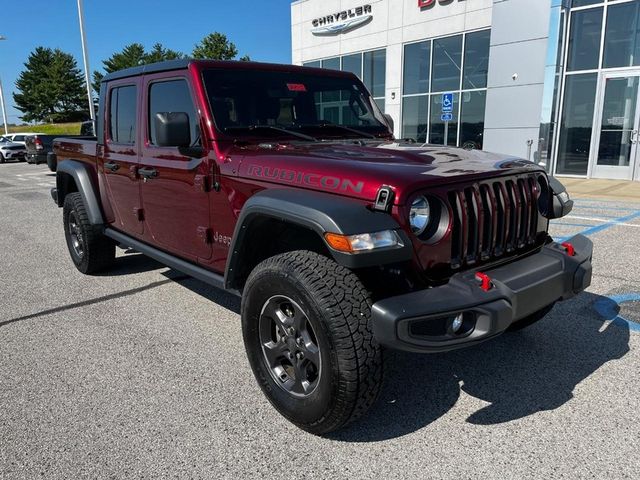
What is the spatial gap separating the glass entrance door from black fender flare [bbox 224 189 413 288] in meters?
13.6

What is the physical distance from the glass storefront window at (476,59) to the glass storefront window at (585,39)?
2507 mm

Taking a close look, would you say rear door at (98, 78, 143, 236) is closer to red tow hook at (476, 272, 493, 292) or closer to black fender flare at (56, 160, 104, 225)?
black fender flare at (56, 160, 104, 225)

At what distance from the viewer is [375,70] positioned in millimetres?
19406

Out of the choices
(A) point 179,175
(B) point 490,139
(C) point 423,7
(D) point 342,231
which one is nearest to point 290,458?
(D) point 342,231

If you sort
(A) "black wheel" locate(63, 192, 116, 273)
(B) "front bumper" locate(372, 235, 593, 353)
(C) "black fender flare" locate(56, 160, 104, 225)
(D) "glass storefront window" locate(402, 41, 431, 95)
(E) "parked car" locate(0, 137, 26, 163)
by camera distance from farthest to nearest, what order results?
(E) "parked car" locate(0, 137, 26, 163), (D) "glass storefront window" locate(402, 41, 431, 95), (A) "black wheel" locate(63, 192, 116, 273), (C) "black fender flare" locate(56, 160, 104, 225), (B) "front bumper" locate(372, 235, 593, 353)

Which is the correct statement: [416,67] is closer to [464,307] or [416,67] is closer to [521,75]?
[521,75]

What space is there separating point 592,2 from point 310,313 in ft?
48.7

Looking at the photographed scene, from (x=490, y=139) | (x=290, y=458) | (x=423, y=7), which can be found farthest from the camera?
(x=423, y=7)

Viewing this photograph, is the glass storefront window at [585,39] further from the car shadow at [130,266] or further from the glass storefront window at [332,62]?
the car shadow at [130,266]

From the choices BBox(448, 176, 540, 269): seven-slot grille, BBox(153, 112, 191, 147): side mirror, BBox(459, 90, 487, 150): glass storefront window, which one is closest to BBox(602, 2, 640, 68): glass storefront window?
BBox(459, 90, 487, 150): glass storefront window

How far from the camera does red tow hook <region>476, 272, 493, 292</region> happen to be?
2301mm

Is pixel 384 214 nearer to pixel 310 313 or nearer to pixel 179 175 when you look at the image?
pixel 310 313

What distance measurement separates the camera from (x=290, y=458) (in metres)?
2.36

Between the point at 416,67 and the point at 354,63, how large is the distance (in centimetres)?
307
